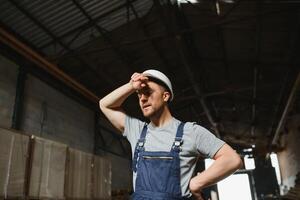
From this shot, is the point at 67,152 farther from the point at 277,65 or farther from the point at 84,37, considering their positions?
the point at 277,65

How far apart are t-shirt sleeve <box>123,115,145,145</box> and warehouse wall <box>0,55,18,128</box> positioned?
611 cm

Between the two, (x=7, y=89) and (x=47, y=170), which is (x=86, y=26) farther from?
(x=47, y=170)

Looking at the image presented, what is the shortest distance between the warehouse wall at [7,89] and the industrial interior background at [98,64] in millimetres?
27

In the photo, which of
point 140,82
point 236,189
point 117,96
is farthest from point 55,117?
point 236,189

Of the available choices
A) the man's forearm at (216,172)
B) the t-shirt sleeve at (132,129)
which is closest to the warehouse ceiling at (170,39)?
the t-shirt sleeve at (132,129)

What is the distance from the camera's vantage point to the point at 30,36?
8547mm

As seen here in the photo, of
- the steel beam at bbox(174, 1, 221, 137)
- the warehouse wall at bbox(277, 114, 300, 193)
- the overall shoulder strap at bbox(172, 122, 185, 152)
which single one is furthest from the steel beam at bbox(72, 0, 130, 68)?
the warehouse wall at bbox(277, 114, 300, 193)

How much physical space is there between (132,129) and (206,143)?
640mm

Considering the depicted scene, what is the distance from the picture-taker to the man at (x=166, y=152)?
6.09 feet

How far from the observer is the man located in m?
1.86

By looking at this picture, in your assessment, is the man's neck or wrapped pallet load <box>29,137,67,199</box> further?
wrapped pallet load <box>29,137,67,199</box>

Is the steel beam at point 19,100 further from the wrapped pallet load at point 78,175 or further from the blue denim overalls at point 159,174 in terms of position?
the blue denim overalls at point 159,174

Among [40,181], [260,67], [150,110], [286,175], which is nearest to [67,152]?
[40,181]

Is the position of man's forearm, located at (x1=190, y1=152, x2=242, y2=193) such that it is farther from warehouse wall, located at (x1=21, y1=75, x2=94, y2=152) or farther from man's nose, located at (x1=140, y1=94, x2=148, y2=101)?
warehouse wall, located at (x1=21, y1=75, x2=94, y2=152)
